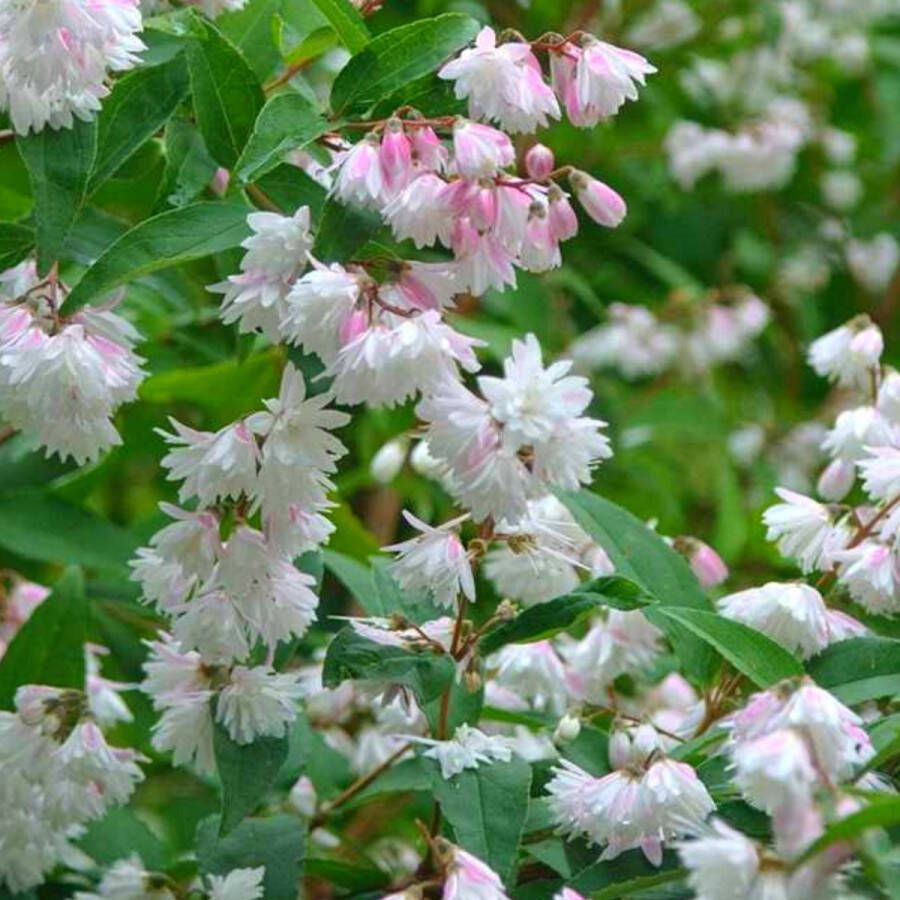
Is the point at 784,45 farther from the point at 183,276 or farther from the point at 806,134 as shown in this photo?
the point at 183,276

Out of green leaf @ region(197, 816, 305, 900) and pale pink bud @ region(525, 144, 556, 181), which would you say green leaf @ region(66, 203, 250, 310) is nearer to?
pale pink bud @ region(525, 144, 556, 181)

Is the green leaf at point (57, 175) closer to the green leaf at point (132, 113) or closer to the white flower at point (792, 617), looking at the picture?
the green leaf at point (132, 113)

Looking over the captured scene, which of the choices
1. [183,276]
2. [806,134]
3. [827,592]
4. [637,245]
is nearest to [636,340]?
[637,245]

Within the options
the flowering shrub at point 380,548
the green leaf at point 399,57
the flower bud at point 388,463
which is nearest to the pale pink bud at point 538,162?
the flowering shrub at point 380,548

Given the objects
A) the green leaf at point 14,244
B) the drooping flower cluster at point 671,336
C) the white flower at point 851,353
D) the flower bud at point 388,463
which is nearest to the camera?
the green leaf at point 14,244

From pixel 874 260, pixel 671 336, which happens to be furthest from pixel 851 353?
pixel 874 260

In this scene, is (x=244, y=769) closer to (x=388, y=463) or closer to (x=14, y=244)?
(x=14, y=244)
